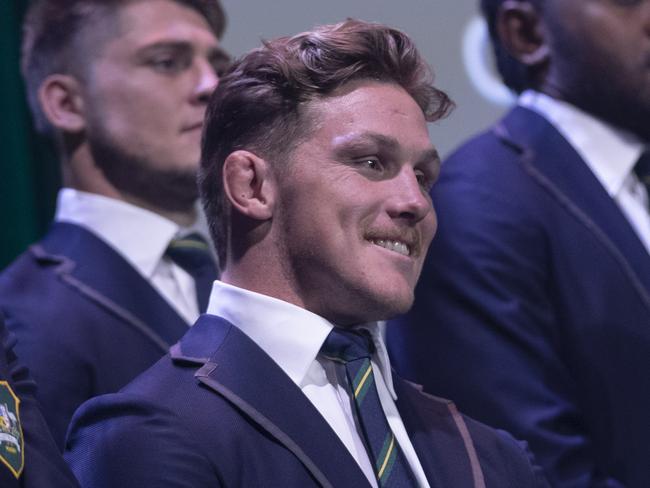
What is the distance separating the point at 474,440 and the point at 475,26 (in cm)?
154

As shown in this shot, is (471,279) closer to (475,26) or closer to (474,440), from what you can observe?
(474,440)

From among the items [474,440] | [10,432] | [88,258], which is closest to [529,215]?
[474,440]

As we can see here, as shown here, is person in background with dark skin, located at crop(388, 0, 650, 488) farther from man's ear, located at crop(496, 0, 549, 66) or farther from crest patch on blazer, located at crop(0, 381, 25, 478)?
crest patch on blazer, located at crop(0, 381, 25, 478)

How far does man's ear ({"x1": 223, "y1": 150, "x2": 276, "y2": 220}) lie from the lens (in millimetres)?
1888

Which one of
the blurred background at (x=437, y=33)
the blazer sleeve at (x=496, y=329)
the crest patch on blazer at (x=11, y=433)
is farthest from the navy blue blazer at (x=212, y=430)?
the blurred background at (x=437, y=33)

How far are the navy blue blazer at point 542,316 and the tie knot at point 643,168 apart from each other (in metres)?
0.18

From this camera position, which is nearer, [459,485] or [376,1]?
[459,485]

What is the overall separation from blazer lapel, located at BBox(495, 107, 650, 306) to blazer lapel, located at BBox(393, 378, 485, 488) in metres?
0.61

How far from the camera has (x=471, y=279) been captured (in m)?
2.44

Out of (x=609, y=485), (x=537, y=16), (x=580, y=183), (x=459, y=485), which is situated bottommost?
(x=609, y=485)

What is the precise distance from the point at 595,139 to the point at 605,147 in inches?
1.0

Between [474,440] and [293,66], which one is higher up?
[293,66]

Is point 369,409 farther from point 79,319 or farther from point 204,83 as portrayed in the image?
point 204,83

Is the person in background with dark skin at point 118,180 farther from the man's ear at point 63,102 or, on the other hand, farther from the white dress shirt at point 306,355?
the white dress shirt at point 306,355
